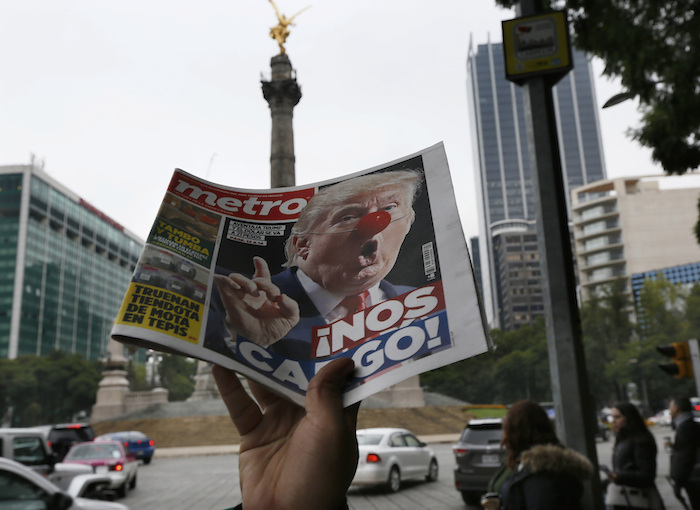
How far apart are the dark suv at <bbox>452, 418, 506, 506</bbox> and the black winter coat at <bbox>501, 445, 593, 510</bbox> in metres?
8.42

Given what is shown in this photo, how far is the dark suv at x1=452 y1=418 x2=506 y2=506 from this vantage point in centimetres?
1170

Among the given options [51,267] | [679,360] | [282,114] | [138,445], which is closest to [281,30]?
[282,114]

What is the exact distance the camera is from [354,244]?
197 centimetres

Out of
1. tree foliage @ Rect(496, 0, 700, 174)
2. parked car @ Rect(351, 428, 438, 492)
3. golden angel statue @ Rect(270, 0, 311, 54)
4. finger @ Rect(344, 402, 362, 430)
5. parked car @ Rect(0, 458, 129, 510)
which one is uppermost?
golden angel statue @ Rect(270, 0, 311, 54)

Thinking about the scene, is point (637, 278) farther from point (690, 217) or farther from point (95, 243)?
point (95, 243)

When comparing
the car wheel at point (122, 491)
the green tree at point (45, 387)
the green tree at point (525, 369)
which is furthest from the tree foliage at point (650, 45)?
the green tree at point (45, 387)

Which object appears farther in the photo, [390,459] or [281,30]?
[281,30]

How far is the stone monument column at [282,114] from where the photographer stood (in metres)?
42.5

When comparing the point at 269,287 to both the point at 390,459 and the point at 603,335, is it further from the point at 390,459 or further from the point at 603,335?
the point at 603,335

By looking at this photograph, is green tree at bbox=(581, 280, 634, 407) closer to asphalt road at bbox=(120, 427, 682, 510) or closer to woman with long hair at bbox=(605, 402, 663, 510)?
asphalt road at bbox=(120, 427, 682, 510)

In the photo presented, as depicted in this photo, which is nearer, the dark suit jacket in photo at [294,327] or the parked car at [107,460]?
the dark suit jacket in photo at [294,327]

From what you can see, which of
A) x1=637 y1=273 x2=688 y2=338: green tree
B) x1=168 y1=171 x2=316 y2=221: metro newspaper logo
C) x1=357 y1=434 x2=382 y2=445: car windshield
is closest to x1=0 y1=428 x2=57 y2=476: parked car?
x1=357 y1=434 x2=382 y2=445: car windshield

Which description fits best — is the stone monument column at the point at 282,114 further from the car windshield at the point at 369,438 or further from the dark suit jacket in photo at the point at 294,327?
the dark suit jacket in photo at the point at 294,327

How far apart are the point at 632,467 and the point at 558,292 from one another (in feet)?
6.99
